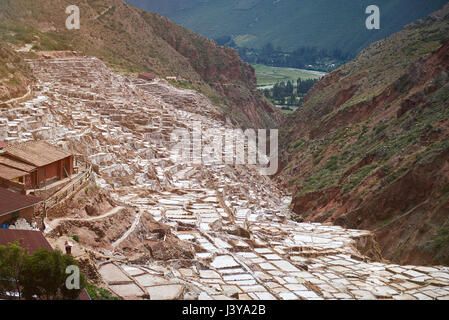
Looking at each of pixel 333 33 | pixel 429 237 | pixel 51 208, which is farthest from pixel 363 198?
pixel 333 33

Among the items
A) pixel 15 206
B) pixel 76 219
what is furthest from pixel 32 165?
pixel 15 206

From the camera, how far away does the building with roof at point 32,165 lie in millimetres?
13773

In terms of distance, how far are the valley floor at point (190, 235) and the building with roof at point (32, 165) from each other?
73.4 inches

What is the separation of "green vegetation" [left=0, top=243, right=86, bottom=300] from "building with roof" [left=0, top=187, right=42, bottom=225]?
2859 millimetres

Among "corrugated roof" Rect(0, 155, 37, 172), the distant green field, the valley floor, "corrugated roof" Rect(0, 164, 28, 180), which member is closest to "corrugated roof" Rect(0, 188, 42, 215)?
the valley floor

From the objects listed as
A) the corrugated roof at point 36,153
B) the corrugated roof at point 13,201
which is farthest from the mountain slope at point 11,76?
the corrugated roof at point 13,201

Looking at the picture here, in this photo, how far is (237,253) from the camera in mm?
15477

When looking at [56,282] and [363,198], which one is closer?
[56,282]

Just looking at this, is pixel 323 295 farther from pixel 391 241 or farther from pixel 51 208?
pixel 391 241

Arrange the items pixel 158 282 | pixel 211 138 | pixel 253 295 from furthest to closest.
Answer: pixel 211 138 < pixel 253 295 < pixel 158 282

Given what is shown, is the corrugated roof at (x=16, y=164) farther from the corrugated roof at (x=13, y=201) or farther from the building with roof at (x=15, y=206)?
the corrugated roof at (x=13, y=201)

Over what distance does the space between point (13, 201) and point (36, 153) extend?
3509 millimetres
